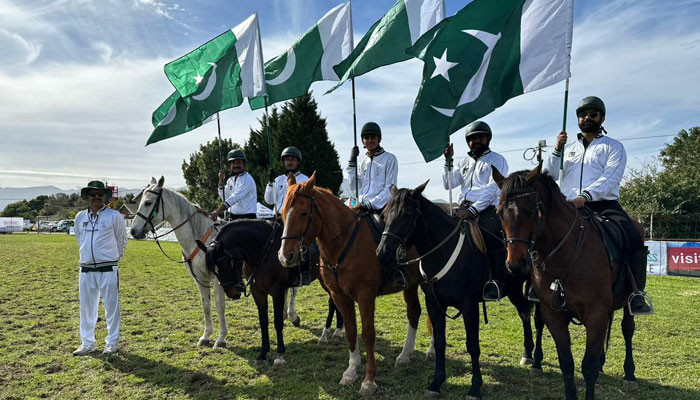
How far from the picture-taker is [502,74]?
5.42m

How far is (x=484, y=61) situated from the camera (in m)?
5.42

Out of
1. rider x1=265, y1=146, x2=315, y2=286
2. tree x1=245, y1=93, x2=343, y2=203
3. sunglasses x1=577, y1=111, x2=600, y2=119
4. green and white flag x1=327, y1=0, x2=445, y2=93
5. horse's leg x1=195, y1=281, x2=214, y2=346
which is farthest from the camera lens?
tree x1=245, y1=93, x2=343, y2=203

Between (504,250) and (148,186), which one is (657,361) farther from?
(148,186)

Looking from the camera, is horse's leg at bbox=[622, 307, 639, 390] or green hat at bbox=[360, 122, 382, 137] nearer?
horse's leg at bbox=[622, 307, 639, 390]

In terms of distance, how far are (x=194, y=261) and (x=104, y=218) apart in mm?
1624

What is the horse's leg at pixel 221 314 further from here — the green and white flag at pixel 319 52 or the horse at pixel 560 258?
the horse at pixel 560 258

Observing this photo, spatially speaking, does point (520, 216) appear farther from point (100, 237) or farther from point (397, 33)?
point (100, 237)

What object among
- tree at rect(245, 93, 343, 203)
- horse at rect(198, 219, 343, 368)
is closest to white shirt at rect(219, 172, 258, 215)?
horse at rect(198, 219, 343, 368)

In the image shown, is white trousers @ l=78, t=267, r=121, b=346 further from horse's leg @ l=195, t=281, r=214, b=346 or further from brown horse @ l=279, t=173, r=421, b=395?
brown horse @ l=279, t=173, r=421, b=395

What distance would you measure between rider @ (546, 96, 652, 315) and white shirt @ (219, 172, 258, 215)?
5.40m

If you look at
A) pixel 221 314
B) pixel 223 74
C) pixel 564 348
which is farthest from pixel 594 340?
pixel 223 74

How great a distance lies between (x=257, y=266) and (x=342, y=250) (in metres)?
1.95

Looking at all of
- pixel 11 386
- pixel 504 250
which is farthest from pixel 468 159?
pixel 11 386

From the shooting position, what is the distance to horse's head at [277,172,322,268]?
4.84 metres
